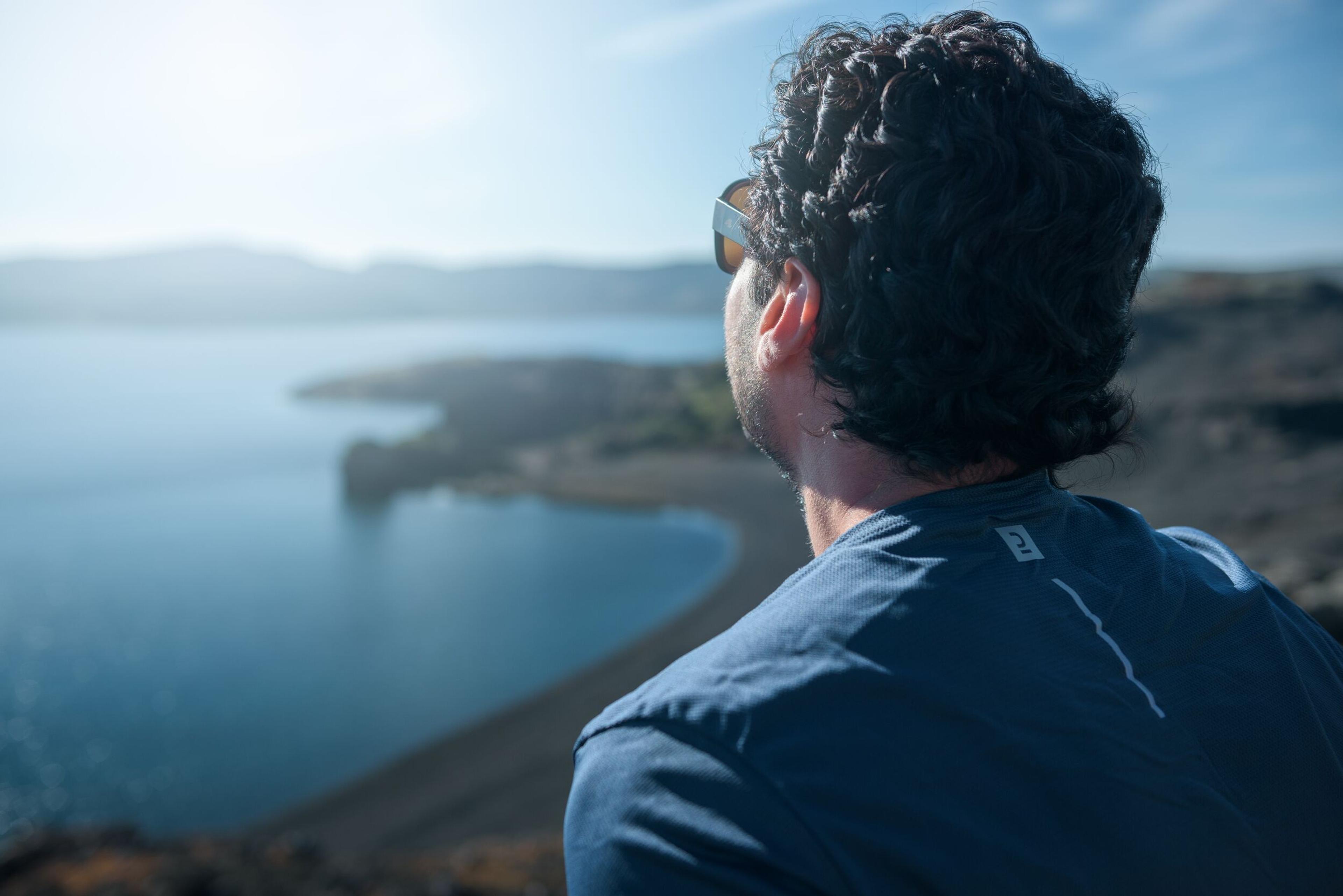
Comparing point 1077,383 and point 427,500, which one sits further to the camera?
point 427,500

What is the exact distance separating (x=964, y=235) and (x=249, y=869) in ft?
35.5

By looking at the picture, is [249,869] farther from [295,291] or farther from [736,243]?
[295,291]

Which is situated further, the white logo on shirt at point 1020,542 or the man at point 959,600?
the white logo on shirt at point 1020,542

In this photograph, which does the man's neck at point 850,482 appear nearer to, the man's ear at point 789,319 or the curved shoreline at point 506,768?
the man's ear at point 789,319

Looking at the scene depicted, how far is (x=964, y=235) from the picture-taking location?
3.29ft

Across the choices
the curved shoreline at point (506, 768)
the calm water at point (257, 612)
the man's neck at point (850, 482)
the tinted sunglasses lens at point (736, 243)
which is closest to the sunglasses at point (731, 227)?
the tinted sunglasses lens at point (736, 243)

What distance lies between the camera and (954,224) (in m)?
1.01

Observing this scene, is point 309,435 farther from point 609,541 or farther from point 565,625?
point 565,625

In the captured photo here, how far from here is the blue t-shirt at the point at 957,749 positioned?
30.3 inches

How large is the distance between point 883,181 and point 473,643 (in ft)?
84.1

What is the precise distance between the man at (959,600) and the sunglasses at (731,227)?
3.8 inches

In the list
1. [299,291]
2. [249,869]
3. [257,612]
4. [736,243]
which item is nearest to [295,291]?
[299,291]

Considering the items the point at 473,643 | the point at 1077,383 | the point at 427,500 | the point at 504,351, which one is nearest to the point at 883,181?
the point at 1077,383

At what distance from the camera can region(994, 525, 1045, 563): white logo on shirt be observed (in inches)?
37.9
